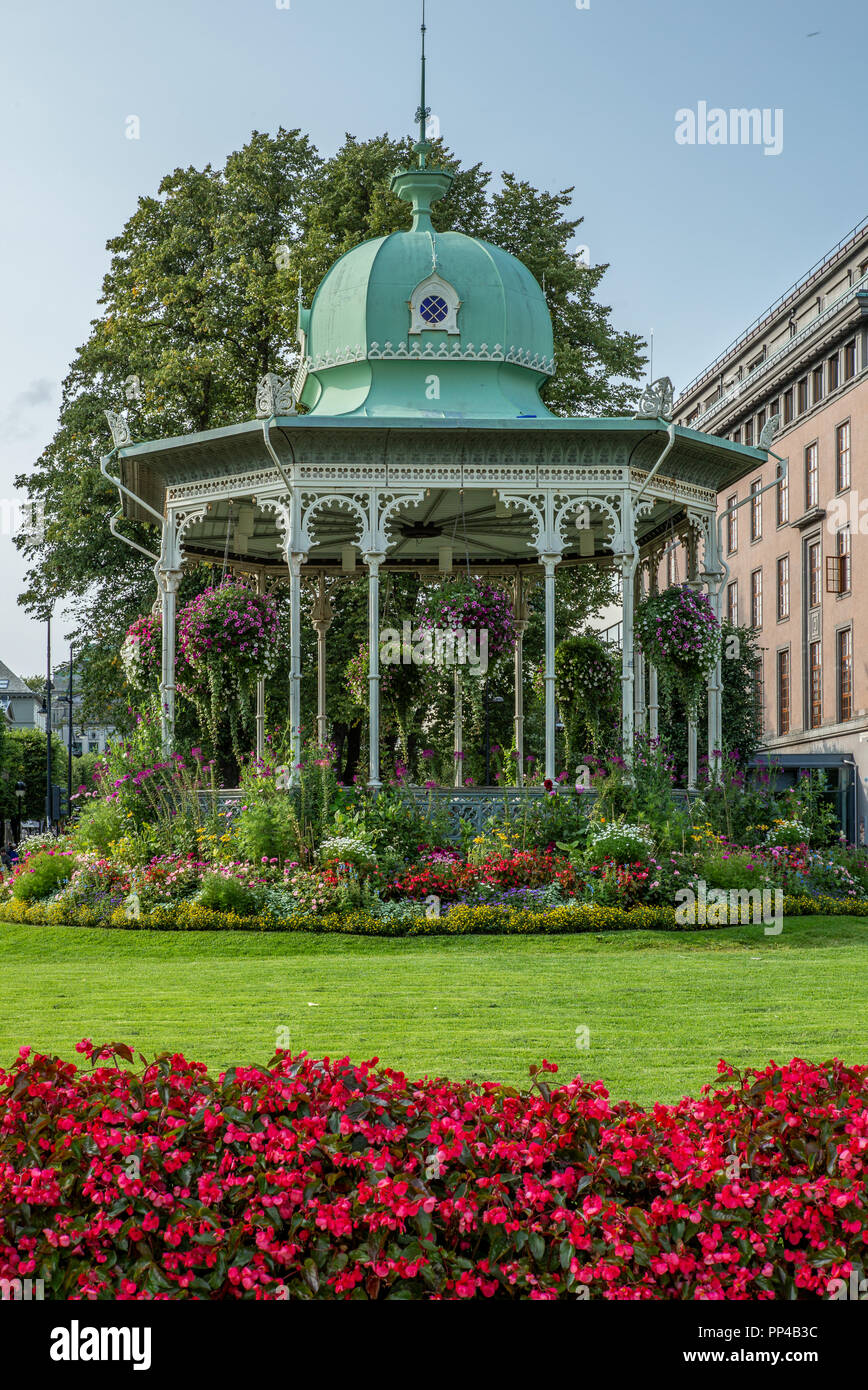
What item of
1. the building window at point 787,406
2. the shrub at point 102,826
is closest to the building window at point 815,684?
A: the building window at point 787,406

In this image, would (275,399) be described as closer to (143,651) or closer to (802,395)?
(143,651)

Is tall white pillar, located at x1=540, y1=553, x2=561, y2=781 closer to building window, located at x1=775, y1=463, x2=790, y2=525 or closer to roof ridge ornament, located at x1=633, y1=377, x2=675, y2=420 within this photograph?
roof ridge ornament, located at x1=633, y1=377, x2=675, y2=420

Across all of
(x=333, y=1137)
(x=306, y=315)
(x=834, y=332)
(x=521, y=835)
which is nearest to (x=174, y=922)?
(x=521, y=835)

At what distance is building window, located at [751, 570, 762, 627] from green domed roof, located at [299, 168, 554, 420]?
149 ft

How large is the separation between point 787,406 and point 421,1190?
5892cm

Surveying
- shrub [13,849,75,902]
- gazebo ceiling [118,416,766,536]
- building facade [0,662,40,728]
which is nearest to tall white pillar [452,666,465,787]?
gazebo ceiling [118,416,766,536]

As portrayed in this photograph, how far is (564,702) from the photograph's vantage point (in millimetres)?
21062

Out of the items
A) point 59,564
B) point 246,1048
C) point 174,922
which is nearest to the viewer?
point 246,1048

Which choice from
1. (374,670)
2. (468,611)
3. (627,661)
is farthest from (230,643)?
(627,661)

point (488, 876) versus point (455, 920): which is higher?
point (488, 876)

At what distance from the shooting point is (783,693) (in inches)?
2400

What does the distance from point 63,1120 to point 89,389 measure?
30184 millimetres

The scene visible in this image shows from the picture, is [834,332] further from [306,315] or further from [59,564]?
[306,315]
